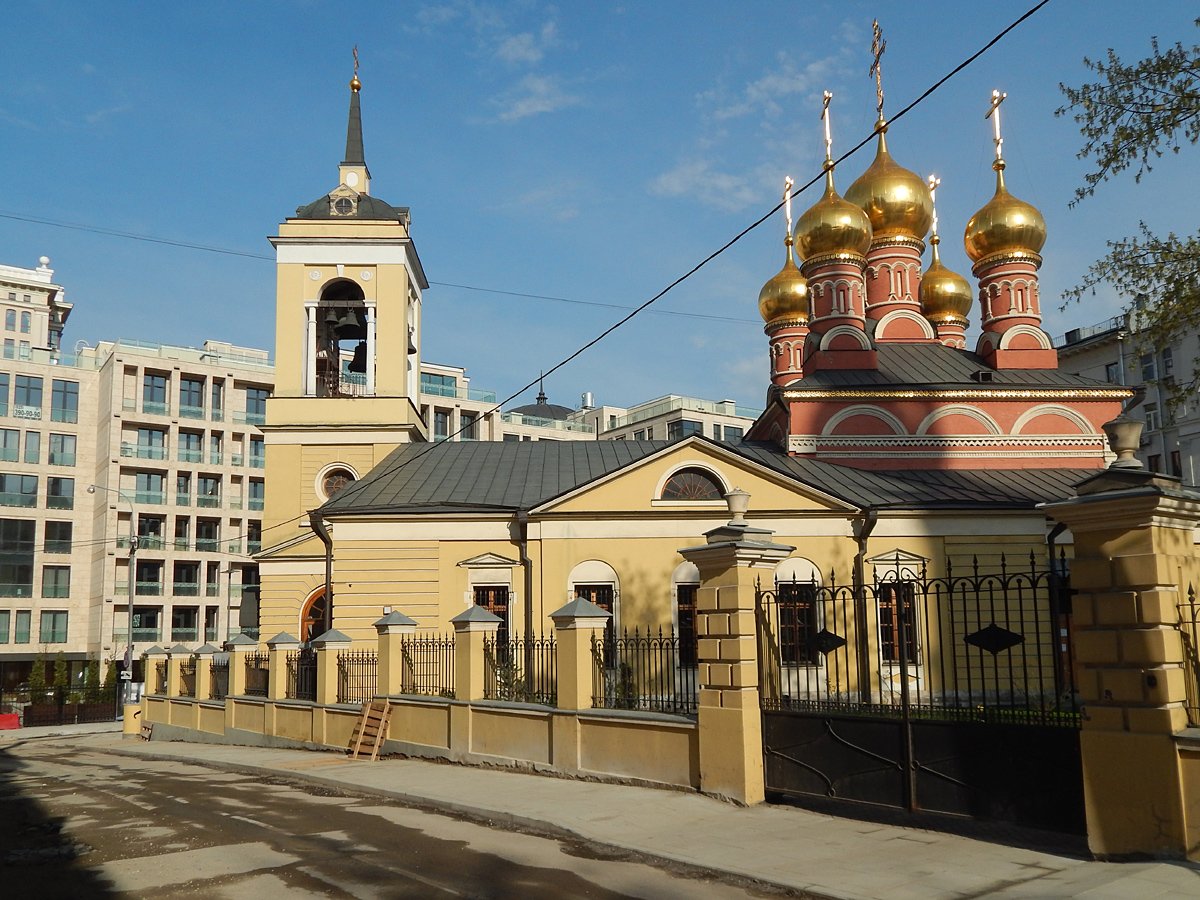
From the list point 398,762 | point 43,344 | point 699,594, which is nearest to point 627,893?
point 699,594

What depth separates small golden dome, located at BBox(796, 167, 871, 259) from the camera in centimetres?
2864

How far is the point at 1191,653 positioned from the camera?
26.7ft

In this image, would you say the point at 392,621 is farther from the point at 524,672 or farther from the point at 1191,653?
→ the point at 1191,653

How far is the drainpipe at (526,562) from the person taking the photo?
22406mm

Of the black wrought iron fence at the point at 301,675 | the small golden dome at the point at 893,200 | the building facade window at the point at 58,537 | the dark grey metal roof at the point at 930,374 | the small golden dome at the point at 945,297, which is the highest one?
the small golden dome at the point at 893,200

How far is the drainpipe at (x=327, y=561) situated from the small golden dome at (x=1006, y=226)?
19185mm

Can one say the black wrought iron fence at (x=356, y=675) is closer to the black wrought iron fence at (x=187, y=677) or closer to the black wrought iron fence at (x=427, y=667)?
the black wrought iron fence at (x=427, y=667)

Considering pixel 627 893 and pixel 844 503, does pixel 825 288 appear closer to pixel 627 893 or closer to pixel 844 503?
pixel 844 503

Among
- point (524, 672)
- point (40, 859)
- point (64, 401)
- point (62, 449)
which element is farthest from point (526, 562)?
point (64, 401)

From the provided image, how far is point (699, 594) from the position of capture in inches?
461

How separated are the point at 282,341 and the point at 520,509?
335 inches

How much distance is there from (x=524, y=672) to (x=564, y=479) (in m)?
9.16

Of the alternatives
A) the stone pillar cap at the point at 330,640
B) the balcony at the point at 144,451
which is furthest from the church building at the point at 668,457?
the balcony at the point at 144,451

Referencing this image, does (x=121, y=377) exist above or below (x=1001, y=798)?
above
